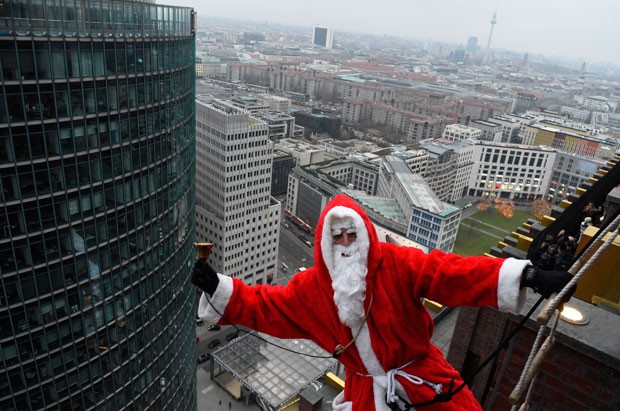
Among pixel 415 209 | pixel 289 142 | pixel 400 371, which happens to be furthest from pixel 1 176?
pixel 289 142

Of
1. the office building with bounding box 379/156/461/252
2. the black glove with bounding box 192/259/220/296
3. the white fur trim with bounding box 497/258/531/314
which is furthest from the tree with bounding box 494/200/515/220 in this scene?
the black glove with bounding box 192/259/220/296

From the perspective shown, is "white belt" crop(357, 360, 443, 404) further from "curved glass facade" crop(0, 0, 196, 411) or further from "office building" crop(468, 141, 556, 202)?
"office building" crop(468, 141, 556, 202)

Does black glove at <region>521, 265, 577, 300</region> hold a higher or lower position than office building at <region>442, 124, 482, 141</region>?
higher

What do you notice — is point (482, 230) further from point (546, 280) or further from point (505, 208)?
point (546, 280)

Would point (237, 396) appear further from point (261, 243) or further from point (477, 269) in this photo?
point (477, 269)

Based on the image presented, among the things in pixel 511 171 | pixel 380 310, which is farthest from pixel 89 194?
pixel 511 171

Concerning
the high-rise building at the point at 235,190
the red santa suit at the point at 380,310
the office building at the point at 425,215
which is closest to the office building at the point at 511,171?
the office building at the point at 425,215
